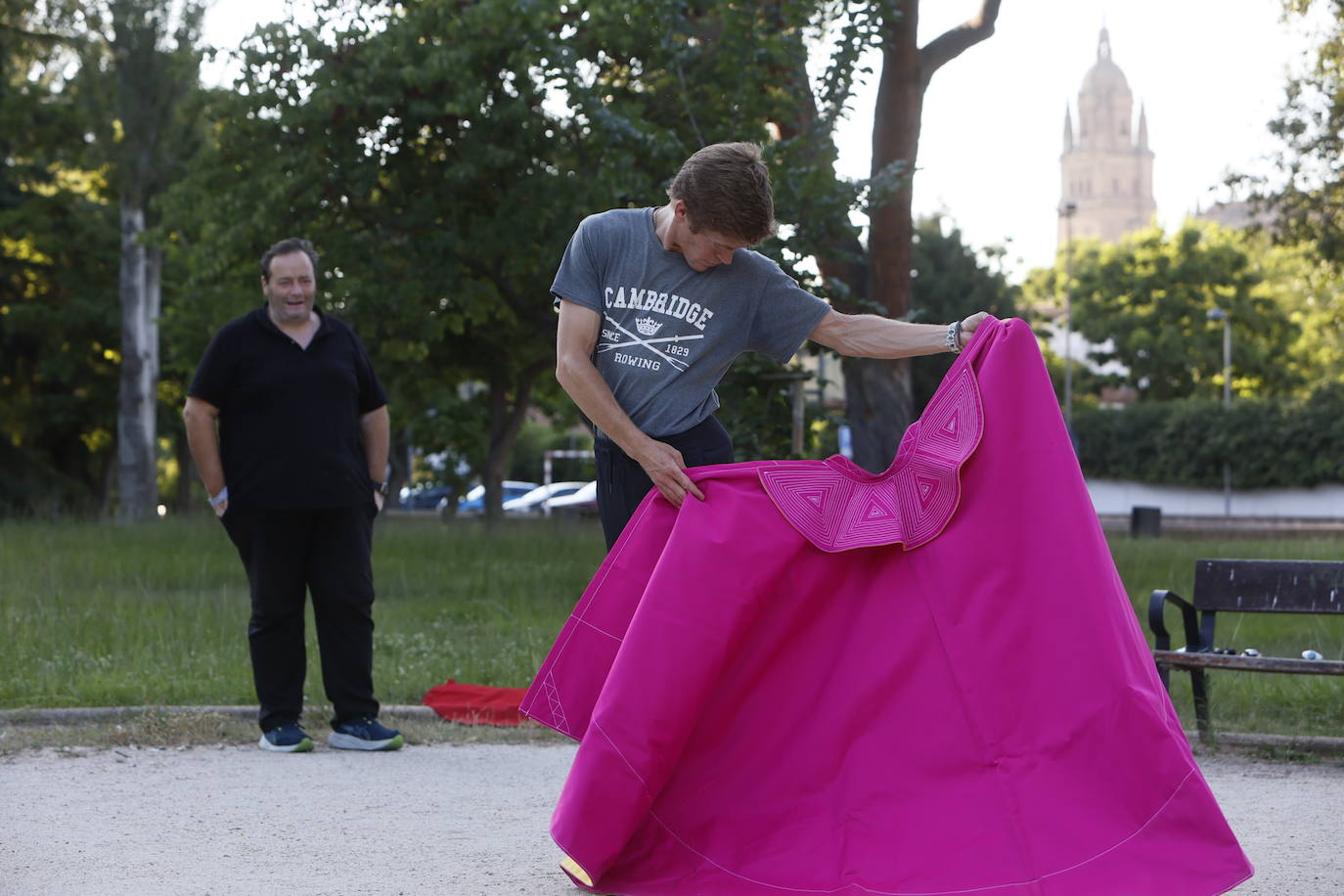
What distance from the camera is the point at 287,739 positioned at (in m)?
6.88

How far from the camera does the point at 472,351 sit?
26625 mm

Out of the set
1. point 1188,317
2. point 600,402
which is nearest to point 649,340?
point 600,402

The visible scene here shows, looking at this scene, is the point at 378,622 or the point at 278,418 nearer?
the point at 278,418

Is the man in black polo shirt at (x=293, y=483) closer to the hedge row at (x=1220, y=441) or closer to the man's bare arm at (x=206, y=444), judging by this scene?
the man's bare arm at (x=206, y=444)

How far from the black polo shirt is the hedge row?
4186 cm

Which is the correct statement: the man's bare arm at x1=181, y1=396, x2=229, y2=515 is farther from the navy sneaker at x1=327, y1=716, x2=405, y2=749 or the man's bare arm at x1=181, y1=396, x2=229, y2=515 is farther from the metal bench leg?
the metal bench leg

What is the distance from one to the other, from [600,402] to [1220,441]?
4573 centimetres

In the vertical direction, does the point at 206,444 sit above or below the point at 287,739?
above

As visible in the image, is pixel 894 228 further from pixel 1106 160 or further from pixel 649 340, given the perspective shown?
pixel 1106 160

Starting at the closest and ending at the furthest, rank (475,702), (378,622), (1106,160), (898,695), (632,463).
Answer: (898,695) < (632,463) < (475,702) < (378,622) < (1106,160)

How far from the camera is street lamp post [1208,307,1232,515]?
154ft

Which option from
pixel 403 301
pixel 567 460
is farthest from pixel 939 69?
pixel 567 460

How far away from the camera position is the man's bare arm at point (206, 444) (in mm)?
6707

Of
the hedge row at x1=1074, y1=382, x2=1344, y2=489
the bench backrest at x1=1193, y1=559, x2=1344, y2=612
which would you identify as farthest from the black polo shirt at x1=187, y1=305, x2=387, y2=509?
the hedge row at x1=1074, y1=382, x2=1344, y2=489
